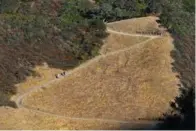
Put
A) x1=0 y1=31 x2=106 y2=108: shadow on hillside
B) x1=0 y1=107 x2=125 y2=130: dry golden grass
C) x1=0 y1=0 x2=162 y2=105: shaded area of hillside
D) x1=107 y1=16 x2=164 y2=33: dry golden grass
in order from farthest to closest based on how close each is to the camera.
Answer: x1=107 y1=16 x2=164 y2=33: dry golden grass < x1=0 y1=0 x2=162 y2=105: shaded area of hillside < x1=0 y1=31 x2=106 y2=108: shadow on hillside < x1=0 y1=107 x2=125 y2=130: dry golden grass

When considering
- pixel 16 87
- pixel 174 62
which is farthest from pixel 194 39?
pixel 16 87

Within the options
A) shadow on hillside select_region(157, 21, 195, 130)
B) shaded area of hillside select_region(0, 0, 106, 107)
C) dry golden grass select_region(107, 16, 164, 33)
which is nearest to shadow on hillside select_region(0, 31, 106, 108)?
shaded area of hillside select_region(0, 0, 106, 107)

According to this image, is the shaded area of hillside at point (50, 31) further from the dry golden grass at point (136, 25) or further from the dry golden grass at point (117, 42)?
the dry golden grass at point (136, 25)

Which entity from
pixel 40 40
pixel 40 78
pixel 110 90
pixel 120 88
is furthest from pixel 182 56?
pixel 40 78

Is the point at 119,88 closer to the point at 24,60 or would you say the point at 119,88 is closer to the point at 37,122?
the point at 24,60

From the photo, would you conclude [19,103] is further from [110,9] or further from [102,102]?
[110,9]

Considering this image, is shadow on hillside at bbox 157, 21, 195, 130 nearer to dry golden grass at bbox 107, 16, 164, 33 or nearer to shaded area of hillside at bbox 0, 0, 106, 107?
dry golden grass at bbox 107, 16, 164, 33
